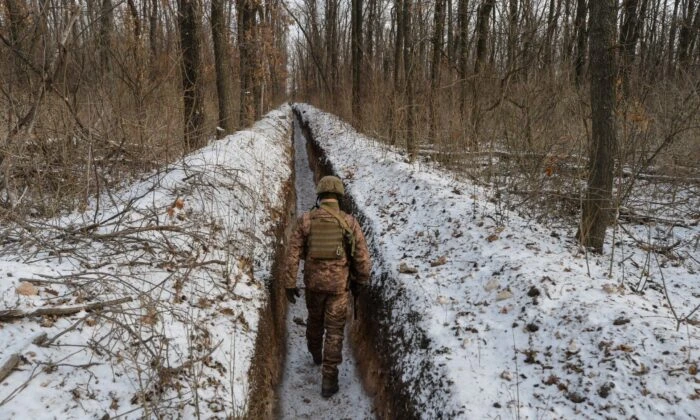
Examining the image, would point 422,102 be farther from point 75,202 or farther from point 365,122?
point 75,202

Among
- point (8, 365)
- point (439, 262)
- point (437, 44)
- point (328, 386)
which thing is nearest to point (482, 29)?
point (437, 44)

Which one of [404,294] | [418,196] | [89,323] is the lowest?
[404,294]

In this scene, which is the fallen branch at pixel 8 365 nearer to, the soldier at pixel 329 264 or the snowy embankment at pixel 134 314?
the snowy embankment at pixel 134 314

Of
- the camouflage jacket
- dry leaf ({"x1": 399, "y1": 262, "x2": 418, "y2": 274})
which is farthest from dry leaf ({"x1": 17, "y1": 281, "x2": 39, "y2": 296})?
dry leaf ({"x1": 399, "y1": 262, "x2": 418, "y2": 274})

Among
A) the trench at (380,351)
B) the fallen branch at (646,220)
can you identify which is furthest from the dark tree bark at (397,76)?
the fallen branch at (646,220)

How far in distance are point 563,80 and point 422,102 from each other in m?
3.70

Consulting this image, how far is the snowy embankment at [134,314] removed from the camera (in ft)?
7.66

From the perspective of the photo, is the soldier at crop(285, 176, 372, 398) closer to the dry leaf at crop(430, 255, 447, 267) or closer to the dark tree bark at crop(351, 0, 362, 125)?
the dry leaf at crop(430, 255, 447, 267)

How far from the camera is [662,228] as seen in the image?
555 cm

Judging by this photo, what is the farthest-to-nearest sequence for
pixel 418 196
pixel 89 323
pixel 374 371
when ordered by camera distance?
pixel 418 196 < pixel 374 371 < pixel 89 323

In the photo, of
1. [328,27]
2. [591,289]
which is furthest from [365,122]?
[328,27]

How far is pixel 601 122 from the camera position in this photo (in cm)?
394

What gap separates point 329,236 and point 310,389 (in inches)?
61.0

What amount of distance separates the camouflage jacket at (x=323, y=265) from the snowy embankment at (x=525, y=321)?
0.49m
